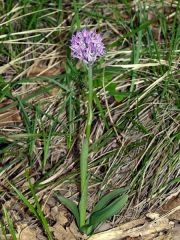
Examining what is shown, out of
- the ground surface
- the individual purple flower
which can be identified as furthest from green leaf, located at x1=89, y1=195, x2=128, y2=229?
the individual purple flower

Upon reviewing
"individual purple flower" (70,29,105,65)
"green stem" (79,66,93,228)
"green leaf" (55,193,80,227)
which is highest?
"individual purple flower" (70,29,105,65)

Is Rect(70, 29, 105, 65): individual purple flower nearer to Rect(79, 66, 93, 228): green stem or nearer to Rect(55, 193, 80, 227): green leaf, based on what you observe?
Rect(79, 66, 93, 228): green stem

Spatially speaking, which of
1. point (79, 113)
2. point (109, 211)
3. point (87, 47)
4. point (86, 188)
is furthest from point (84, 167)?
point (79, 113)

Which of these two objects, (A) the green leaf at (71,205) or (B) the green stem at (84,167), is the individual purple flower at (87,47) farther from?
(A) the green leaf at (71,205)

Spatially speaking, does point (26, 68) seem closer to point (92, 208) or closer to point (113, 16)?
point (113, 16)

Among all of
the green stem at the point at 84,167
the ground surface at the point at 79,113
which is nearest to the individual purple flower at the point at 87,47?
the green stem at the point at 84,167

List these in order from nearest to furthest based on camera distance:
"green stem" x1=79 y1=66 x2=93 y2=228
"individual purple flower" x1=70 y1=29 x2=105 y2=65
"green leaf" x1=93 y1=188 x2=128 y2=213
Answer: "individual purple flower" x1=70 y1=29 x2=105 y2=65 < "green stem" x1=79 y1=66 x2=93 y2=228 < "green leaf" x1=93 y1=188 x2=128 y2=213

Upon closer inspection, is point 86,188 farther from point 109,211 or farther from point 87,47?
point 87,47

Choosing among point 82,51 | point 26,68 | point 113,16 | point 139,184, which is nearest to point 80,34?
point 82,51
